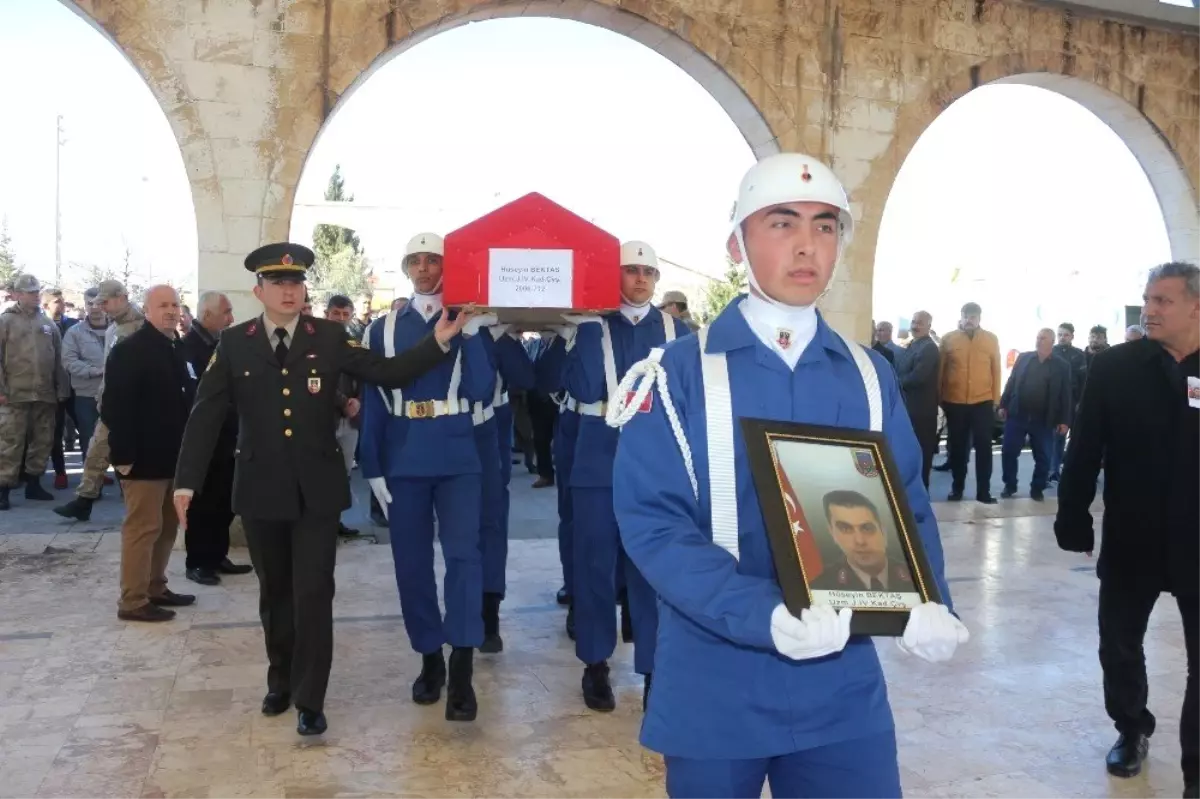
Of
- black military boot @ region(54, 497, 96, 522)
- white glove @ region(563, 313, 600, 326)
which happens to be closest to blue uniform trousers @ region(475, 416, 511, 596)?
white glove @ region(563, 313, 600, 326)

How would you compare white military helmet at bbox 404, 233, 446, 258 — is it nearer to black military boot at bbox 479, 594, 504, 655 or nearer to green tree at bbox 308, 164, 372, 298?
black military boot at bbox 479, 594, 504, 655

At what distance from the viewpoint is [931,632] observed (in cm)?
164

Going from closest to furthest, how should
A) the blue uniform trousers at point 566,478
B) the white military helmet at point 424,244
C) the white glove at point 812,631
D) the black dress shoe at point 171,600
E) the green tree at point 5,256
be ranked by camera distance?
the white glove at point 812,631
the white military helmet at point 424,244
the blue uniform trousers at point 566,478
the black dress shoe at point 171,600
the green tree at point 5,256

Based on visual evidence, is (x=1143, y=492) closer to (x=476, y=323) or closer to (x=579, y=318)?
(x=579, y=318)

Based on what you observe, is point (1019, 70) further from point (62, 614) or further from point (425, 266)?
point (62, 614)

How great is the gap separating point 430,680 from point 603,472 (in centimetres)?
114

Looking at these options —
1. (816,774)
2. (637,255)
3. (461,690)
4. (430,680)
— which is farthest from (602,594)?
(816,774)

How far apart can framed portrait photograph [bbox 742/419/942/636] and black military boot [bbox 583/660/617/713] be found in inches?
107

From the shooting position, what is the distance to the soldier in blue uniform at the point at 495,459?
4.79m

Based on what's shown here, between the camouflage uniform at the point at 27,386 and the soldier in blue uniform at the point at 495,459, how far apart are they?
5419 millimetres

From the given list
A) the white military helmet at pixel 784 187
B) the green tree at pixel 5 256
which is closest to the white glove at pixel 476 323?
the white military helmet at pixel 784 187

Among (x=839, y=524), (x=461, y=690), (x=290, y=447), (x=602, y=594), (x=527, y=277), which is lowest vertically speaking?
(x=461, y=690)

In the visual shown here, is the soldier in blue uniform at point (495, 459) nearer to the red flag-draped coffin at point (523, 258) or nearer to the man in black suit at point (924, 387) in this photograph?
the red flag-draped coffin at point (523, 258)

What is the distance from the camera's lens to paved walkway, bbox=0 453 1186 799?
141 inches
